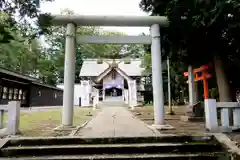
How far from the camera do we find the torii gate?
25.0 feet

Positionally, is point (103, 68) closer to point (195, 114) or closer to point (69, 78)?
point (195, 114)

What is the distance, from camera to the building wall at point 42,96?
86.1 feet

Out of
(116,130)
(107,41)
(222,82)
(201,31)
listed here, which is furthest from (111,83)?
(116,130)

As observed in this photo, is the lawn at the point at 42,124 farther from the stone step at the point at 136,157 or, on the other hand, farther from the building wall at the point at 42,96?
the building wall at the point at 42,96

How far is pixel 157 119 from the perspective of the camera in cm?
784

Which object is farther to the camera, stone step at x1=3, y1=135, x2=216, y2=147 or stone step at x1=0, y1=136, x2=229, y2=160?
stone step at x1=3, y1=135, x2=216, y2=147

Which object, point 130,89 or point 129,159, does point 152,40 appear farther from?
point 130,89

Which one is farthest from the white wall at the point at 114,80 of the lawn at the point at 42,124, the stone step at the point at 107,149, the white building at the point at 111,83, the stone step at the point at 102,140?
the stone step at the point at 107,149

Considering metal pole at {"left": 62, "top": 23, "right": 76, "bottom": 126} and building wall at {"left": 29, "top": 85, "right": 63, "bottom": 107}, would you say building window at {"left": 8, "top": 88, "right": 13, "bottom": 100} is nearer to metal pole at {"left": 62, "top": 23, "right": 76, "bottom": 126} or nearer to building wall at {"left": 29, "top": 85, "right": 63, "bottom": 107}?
building wall at {"left": 29, "top": 85, "right": 63, "bottom": 107}

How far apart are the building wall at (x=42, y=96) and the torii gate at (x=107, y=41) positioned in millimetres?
19886

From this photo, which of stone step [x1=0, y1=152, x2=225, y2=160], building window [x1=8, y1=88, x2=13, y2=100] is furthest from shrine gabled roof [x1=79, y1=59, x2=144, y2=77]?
stone step [x1=0, y1=152, x2=225, y2=160]

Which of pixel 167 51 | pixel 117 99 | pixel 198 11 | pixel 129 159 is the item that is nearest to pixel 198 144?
pixel 129 159

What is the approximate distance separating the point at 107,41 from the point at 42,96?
77.9ft

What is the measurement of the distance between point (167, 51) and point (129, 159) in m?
6.79
